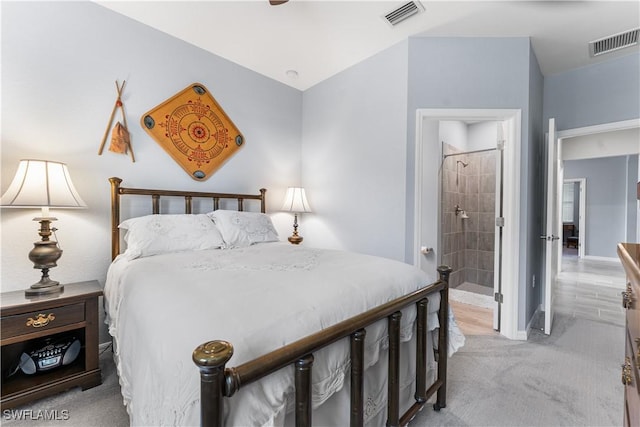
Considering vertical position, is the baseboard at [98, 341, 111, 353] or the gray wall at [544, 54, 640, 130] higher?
the gray wall at [544, 54, 640, 130]

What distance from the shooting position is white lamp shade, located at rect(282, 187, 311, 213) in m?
3.40

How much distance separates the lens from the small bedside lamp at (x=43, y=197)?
1.67 m

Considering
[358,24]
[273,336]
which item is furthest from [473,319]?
[358,24]

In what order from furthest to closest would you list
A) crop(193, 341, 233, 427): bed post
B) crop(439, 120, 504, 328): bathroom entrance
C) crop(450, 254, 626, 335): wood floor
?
crop(439, 120, 504, 328): bathroom entrance, crop(450, 254, 626, 335): wood floor, crop(193, 341, 233, 427): bed post

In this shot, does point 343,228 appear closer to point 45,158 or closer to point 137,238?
point 137,238

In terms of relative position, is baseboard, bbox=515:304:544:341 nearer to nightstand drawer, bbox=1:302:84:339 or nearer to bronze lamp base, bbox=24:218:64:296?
nightstand drawer, bbox=1:302:84:339

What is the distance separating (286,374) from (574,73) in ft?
13.5

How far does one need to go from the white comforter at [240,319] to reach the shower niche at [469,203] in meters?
2.85

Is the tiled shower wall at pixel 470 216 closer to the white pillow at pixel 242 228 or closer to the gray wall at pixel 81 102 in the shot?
the white pillow at pixel 242 228

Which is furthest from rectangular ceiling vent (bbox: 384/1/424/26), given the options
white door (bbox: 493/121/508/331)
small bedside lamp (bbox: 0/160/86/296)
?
small bedside lamp (bbox: 0/160/86/296)

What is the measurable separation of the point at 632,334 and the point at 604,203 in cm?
781

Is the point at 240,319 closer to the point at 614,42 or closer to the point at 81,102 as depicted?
the point at 81,102

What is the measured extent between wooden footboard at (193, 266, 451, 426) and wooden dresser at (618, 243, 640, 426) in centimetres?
68

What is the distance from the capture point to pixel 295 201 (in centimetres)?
341
